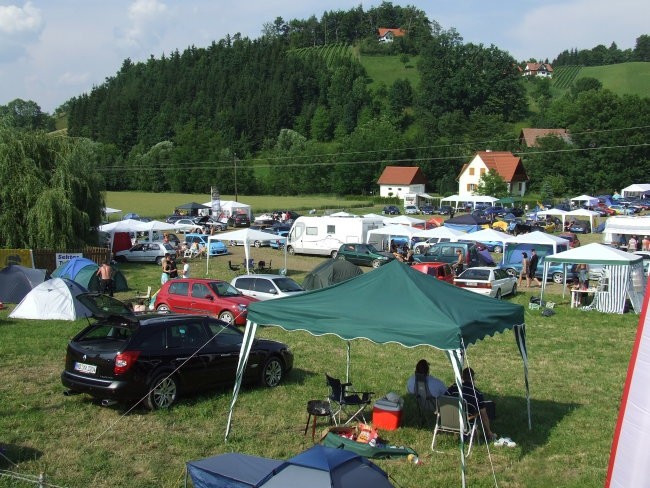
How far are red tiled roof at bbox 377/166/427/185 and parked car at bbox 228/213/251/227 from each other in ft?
130

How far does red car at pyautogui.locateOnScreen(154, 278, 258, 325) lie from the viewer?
60.2 feet

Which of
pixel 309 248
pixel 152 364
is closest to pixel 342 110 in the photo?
pixel 309 248

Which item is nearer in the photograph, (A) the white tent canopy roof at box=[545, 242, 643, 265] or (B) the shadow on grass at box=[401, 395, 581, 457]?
(B) the shadow on grass at box=[401, 395, 581, 457]

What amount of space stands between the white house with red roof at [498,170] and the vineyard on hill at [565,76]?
3118 inches

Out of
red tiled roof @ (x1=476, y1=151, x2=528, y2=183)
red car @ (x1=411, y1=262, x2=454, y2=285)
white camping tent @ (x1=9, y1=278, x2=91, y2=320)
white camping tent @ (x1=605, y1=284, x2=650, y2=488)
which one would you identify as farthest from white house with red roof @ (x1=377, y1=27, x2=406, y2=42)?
white camping tent @ (x1=605, y1=284, x2=650, y2=488)

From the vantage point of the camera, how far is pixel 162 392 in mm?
10148

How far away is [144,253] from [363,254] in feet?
36.1

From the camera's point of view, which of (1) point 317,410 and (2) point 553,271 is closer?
(1) point 317,410

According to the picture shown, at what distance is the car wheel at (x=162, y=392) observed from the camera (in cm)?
995

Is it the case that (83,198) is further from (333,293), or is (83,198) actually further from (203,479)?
(203,479)

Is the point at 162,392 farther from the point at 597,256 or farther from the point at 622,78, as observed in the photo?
the point at 622,78

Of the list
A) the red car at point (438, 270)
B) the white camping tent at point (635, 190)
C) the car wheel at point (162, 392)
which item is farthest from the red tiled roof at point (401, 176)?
the car wheel at point (162, 392)

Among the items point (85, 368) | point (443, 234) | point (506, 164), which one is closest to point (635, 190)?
point (506, 164)

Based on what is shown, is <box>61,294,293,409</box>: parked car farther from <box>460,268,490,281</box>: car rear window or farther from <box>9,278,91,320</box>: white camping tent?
<box>460,268,490,281</box>: car rear window
